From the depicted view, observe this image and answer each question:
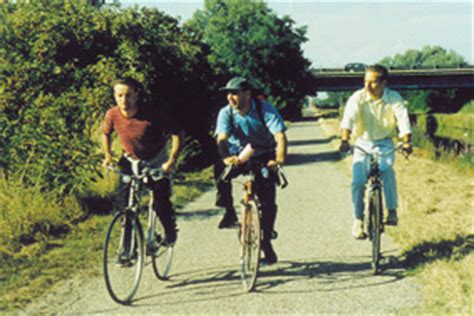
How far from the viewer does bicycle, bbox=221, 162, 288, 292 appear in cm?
529

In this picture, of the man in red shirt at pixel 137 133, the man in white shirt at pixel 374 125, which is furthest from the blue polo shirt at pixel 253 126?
the man in white shirt at pixel 374 125

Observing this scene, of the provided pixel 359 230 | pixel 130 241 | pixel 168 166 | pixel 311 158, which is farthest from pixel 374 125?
pixel 311 158

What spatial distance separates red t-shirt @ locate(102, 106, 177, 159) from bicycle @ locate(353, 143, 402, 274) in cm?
199

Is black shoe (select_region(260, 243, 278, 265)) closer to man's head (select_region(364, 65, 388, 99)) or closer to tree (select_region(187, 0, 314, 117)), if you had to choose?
man's head (select_region(364, 65, 388, 99))

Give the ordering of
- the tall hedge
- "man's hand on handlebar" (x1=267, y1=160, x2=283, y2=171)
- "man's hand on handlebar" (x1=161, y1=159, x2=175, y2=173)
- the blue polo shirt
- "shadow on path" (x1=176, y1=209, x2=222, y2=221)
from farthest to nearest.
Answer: "shadow on path" (x1=176, y1=209, x2=222, y2=221) → the tall hedge → the blue polo shirt → "man's hand on handlebar" (x1=267, y1=160, x2=283, y2=171) → "man's hand on handlebar" (x1=161, y1=159, x2=175, y2=173)

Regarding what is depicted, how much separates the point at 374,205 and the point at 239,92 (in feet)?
5.75

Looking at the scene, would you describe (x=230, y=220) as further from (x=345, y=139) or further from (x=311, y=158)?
(x=311, y=158)

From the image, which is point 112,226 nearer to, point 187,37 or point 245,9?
point 187,37

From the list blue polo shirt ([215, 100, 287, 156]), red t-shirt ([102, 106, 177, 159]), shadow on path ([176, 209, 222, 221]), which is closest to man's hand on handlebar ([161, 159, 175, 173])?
red t-shirt ([102, 106, 177, 159])

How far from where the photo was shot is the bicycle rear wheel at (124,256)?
4.98m

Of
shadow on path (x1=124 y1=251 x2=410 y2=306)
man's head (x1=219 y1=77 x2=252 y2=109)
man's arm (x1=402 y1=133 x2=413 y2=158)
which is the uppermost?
man's head (x1=219 y1=77 x2=252 y2=109)

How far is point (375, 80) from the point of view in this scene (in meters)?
5.88

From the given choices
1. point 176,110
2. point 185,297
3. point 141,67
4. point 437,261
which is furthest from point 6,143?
point 176,110

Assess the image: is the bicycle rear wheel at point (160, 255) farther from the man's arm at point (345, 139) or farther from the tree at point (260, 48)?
the tree at point (260, 48)
